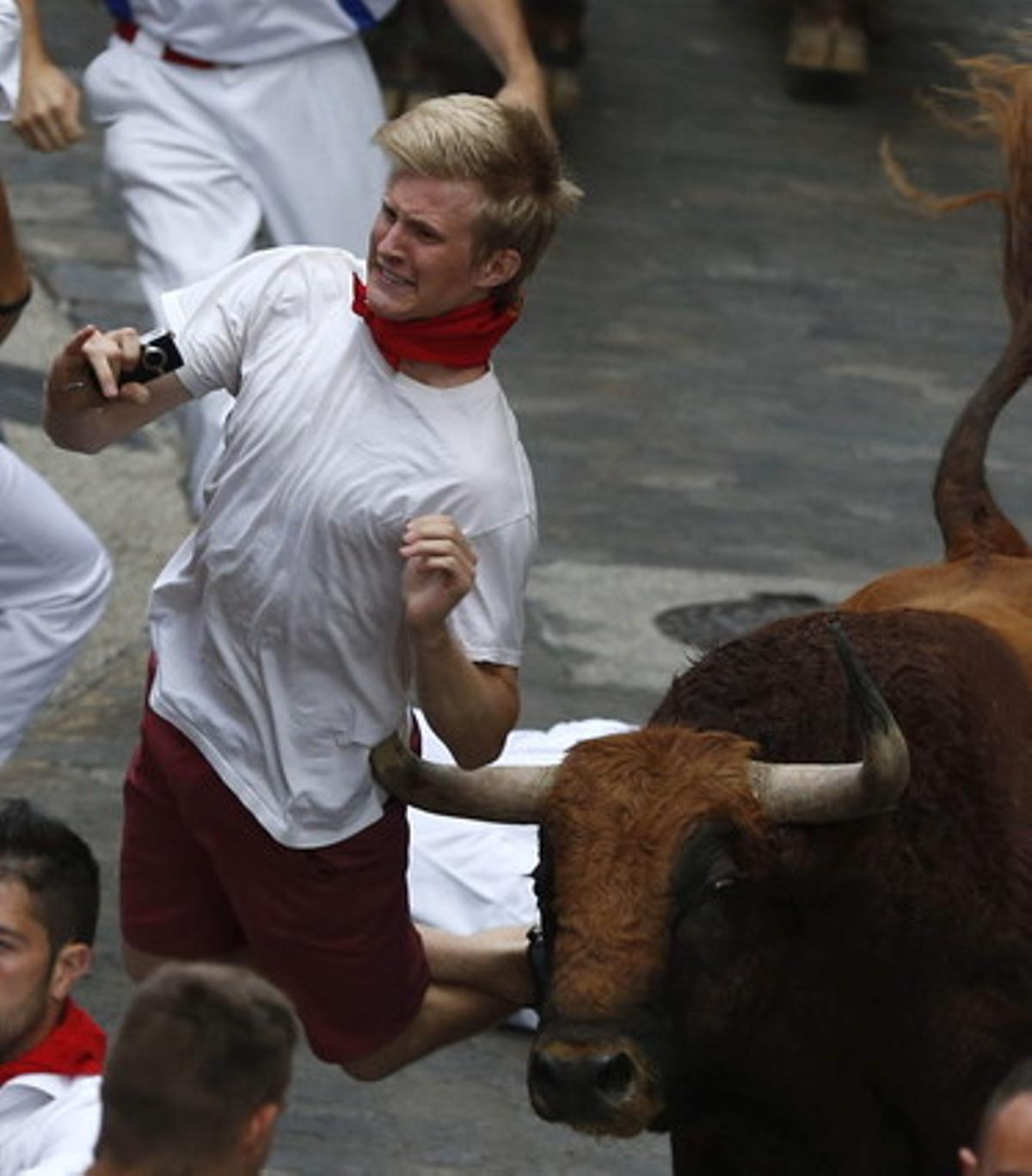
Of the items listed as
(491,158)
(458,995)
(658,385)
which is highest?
(491,158)

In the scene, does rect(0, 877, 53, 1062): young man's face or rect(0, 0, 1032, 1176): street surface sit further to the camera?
rect(0, 0, 1032, 1176): street surface

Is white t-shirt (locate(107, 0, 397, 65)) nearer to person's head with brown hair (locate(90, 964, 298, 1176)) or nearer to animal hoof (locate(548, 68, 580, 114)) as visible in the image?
person's head with brown hair (locate(90, 964, 298, 1176))

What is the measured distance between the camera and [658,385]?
1209 centimetres

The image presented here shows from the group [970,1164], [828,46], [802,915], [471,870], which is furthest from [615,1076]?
[828,46]

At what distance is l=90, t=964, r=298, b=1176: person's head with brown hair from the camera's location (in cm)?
418

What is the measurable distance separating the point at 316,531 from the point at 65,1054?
3.04ft

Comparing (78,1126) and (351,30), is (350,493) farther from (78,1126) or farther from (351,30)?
(351,30)

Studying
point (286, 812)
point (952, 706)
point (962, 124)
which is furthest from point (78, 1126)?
point (962, 124)

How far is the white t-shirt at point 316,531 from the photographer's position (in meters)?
5.71

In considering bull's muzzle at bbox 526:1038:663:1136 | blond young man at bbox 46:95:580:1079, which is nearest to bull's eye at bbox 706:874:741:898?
bull's muzzle at bbox 526:1038:663:1136

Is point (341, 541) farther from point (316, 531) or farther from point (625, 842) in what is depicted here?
point (625, 842)

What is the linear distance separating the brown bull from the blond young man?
0.19 meters

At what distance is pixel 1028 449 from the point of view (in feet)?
39.0

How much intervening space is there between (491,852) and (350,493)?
2.32 metres
